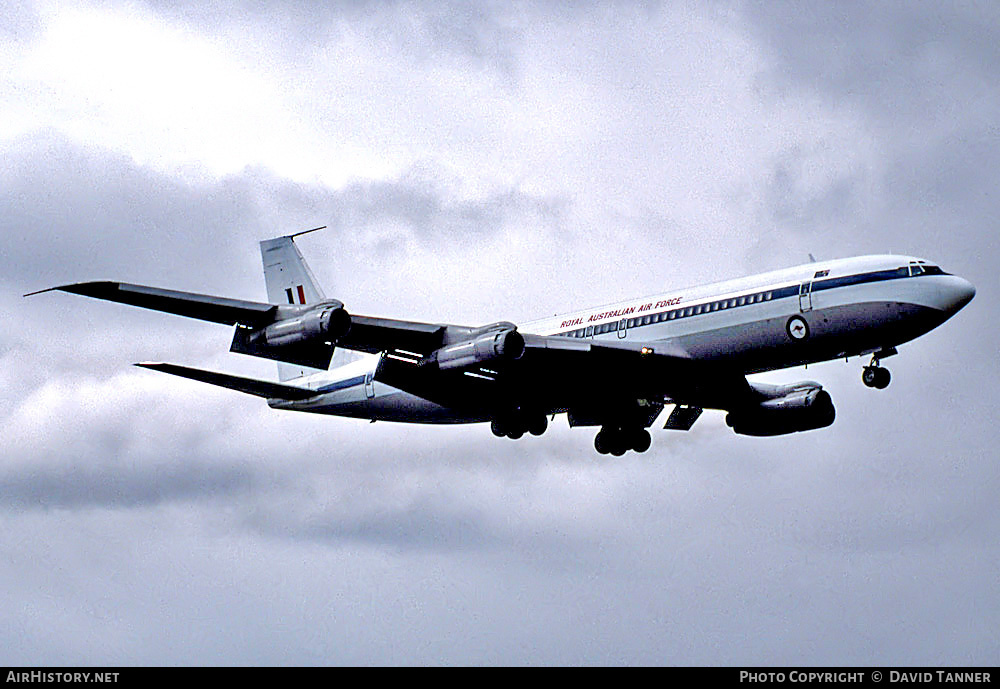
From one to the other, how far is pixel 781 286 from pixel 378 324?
1648 cm

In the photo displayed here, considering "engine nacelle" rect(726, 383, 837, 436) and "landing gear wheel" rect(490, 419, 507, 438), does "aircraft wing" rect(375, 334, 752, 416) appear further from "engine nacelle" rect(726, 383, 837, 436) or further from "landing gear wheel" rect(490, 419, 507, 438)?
"engine nacelle" rect(726, 383, 837, 436)

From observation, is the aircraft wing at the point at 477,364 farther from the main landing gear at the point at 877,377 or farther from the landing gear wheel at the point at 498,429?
the main landing gear at the point at 877,377

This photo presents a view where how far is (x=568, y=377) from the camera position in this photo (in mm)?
55688

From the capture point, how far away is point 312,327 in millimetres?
50281

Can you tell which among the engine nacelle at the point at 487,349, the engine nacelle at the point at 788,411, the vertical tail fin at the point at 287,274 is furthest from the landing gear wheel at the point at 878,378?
the vertical tail fin at the point at 287,274

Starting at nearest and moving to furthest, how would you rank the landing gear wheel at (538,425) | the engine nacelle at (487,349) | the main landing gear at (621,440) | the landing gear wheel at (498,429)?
the engine nacelle at (487,349) < the landing gear wheel at (538,425) < the landing gear wheel at (498,429) < the main landing gear at (621,440)

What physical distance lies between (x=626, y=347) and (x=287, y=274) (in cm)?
2514

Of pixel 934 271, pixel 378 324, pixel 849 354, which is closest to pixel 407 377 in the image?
pixel 378 324

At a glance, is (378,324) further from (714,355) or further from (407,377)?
(714,355)

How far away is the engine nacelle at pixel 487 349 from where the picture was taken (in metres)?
52.6

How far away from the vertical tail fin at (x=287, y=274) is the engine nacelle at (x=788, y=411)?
80.2ft
